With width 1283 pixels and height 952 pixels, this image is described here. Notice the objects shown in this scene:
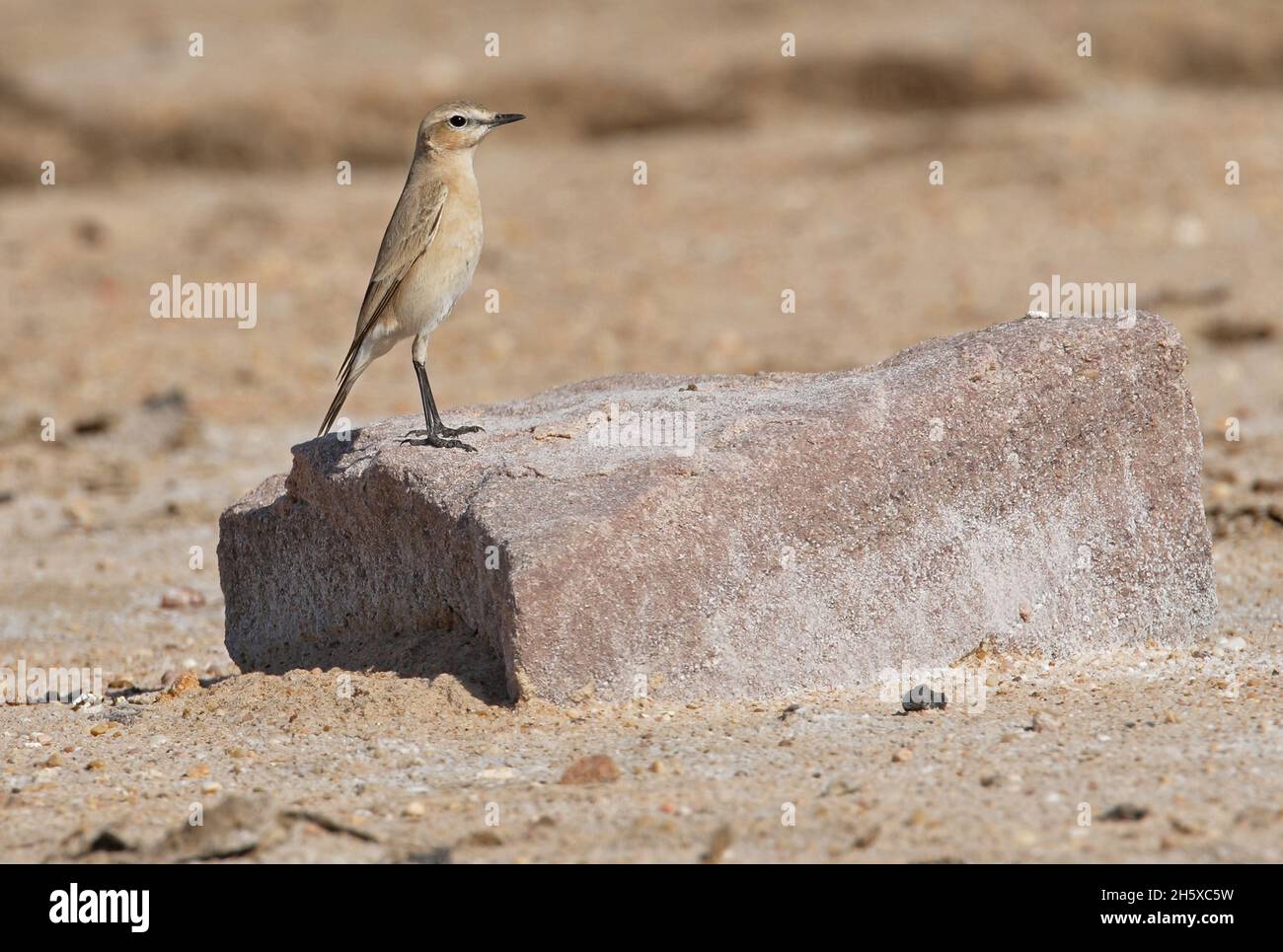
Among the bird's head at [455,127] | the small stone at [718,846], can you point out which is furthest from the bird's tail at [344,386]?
the small stone at [718,846]

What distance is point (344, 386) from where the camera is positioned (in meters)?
5.91

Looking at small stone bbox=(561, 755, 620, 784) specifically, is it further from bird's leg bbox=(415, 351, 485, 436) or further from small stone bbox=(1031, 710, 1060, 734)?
bird's leg bbox=(415, 351, 485, 436)

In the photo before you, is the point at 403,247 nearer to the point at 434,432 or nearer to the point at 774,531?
the point at 434,432

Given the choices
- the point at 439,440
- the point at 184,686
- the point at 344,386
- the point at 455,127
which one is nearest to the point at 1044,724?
the point at 439,440

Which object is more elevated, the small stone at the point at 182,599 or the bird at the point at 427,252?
the bird at the point at 427,252

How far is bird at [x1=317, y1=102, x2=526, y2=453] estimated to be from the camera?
5.98m

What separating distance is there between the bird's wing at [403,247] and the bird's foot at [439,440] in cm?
58

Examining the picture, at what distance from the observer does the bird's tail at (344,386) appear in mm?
5836

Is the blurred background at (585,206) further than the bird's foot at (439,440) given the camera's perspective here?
Yes

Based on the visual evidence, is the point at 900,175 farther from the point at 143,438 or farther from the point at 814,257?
the point at 143,438

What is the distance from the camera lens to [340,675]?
524cm

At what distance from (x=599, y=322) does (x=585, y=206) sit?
2616 mm

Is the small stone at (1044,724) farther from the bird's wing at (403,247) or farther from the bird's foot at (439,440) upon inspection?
the bird's wing at (403,247)
